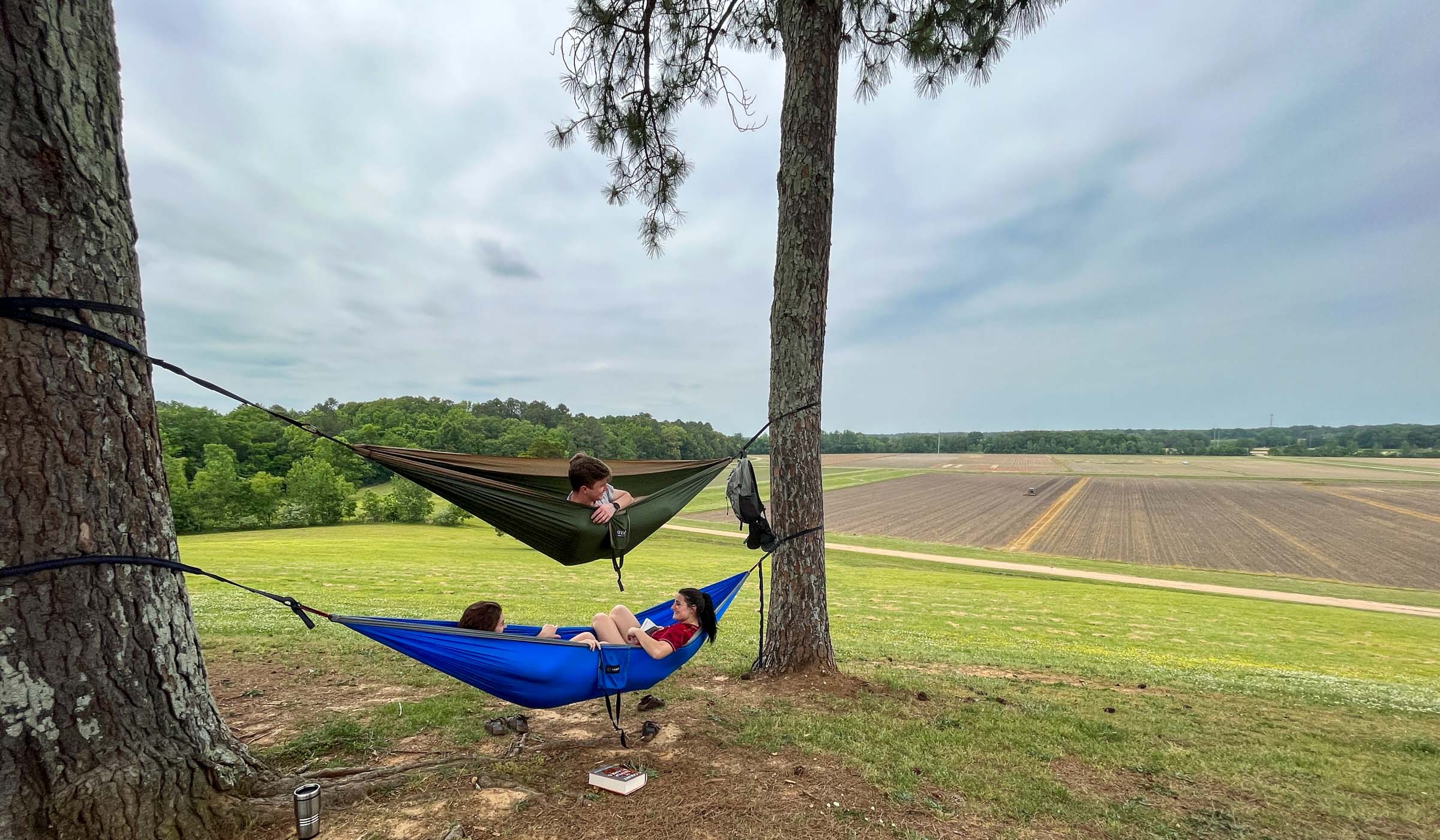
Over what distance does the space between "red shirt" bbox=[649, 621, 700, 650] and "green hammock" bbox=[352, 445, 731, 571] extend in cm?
38

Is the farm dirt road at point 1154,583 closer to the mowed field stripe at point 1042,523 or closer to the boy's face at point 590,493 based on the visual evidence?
the mowed field stripe at point 1042,523

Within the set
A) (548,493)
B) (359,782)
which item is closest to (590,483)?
(548,493)

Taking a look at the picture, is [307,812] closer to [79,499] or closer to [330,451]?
[79,499]

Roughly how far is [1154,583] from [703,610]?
16722 mm

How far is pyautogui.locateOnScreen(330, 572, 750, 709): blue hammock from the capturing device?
2129 millimetres

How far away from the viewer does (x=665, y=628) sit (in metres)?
2.79

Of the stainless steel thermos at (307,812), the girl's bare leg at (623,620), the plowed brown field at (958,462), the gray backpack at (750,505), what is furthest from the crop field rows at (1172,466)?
the stainless steel thermos at (307,812)

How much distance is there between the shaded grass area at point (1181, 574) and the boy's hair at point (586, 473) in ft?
58.8

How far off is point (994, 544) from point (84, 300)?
2272 centimetres

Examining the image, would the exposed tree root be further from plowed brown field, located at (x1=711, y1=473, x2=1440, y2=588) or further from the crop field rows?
the crop field rows

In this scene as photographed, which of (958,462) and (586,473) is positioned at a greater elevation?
(586,473)

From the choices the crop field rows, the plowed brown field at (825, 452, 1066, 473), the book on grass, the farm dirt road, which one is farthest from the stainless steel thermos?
the plowed brown field at (825, 452, 1066, 473)

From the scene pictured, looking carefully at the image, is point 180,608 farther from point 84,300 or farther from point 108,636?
point 84,300

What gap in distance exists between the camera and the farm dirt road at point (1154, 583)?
1202cm
